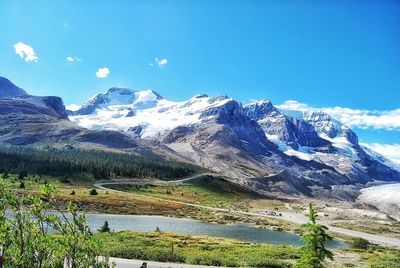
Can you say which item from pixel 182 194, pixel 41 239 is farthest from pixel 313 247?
pixel 182 194

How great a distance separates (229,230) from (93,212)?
3515 cm

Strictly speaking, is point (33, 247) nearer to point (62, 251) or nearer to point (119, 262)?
point (62, 251)

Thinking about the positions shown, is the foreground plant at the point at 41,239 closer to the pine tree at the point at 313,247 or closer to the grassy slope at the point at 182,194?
the pine tree at the point at 313,247

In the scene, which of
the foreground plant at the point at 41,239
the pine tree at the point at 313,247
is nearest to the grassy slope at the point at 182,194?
the pine tree at the point at 313,247

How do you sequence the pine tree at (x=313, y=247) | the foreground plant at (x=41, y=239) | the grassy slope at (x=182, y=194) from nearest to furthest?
the foreground plant at (x=41, y=239), the pine tree at (x=313, y=247), the grassy slope at (x=182, y=194)

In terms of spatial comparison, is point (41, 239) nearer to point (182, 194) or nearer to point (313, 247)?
point (313, 247)

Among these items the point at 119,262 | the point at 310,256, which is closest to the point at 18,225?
the point at 310,256

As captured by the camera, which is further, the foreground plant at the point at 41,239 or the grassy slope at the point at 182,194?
the grassy slope at the point at 182,194

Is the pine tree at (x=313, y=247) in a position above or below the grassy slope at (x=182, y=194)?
below

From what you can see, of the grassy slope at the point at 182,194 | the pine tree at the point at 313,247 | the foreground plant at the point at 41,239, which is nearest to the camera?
the foreground plant at the point at 41,239

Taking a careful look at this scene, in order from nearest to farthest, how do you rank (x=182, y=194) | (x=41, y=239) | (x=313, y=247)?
(x=41, y=239) → (x=313, y=247) → (x=182, y=194)

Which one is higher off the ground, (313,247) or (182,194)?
(182,194)

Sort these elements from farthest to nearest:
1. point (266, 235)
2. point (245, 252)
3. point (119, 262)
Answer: point (266, 235), point (245, 252), point (119, 262)

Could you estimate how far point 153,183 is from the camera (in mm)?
192750
